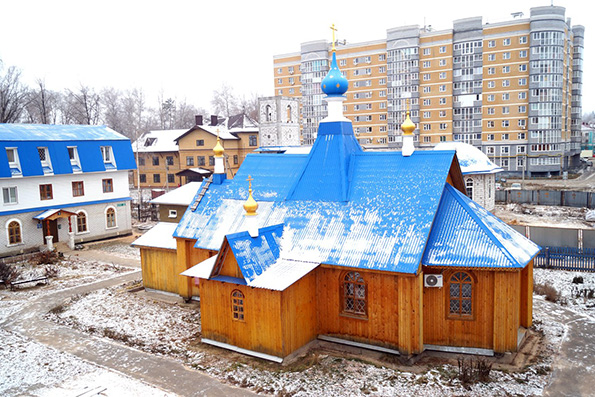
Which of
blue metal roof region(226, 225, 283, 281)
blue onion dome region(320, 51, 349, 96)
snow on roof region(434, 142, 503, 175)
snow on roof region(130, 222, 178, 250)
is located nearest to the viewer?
blue metal roof region(226, 225, 283, 281)

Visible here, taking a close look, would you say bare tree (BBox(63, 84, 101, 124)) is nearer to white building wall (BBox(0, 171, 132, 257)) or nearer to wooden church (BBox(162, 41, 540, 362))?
white building wall (BBox(0, 171, 132, 257))

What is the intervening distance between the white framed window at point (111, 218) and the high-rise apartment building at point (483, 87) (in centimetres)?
4152

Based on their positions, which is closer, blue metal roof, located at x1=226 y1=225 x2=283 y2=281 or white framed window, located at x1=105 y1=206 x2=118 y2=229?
blue metal roof, located at x1=226 y1=225 x2=283 y2=281

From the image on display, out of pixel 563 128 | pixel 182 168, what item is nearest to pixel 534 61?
pixel 563 128

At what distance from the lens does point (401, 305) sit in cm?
1259

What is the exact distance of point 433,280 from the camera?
12.8 metres

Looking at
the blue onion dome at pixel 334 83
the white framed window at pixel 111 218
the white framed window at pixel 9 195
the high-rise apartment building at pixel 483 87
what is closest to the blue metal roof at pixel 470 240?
the blue onion dome at pixel 334 83

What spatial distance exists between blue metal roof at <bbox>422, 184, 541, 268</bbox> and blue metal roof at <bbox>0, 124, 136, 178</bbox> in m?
22.9

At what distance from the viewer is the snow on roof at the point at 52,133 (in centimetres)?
2705

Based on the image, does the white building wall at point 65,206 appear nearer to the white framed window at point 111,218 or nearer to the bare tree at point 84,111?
the white framed window at point 111,218

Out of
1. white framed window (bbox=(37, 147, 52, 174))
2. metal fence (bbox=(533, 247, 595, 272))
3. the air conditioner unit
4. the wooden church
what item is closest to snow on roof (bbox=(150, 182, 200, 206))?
white framed window (bbox=(37, 147, 52, 174))

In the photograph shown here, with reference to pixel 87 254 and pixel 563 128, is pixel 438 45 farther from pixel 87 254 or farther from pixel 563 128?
pixel 87 254

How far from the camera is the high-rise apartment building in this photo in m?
56.2

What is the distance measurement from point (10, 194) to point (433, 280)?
23712 millimetres
